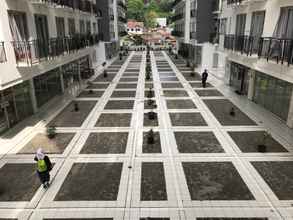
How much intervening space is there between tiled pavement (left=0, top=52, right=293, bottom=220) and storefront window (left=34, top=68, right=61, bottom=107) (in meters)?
2.38

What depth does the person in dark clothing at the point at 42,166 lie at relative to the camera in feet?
30.3

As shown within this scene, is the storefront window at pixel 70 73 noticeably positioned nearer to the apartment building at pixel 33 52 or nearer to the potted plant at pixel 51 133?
the apartment building at pixel 33 52

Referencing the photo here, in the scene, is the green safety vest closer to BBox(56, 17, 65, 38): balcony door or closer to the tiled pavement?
the tiled pavement

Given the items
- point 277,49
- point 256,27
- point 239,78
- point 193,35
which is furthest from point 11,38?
point 193,35

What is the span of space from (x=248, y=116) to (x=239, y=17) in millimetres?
9698

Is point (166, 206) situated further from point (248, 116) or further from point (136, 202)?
point (248, 116)

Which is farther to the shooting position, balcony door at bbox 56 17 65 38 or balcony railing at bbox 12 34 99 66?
balcony door at bbox 56 17 65 38

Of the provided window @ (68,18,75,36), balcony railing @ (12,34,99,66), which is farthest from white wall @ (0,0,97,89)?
window @ (68,18,75,36)

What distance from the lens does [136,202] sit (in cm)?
891

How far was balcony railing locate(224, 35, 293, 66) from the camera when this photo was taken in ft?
43.4

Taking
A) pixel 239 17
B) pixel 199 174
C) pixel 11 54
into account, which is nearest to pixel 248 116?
pixel 199 174

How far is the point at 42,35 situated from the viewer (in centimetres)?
1789

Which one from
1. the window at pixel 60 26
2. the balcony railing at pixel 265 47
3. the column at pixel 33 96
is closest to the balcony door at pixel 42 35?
the column at pixel 33 96

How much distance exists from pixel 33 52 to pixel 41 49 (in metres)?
0.95
